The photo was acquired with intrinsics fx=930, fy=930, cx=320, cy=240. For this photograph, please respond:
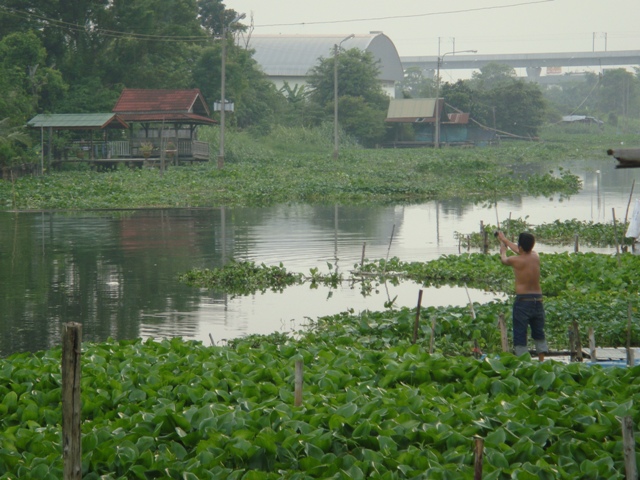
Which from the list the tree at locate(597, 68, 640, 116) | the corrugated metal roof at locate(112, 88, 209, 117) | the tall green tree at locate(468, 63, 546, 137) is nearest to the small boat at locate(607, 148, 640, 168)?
the corrugated metal roof at locate(112, 88, 209, 117)

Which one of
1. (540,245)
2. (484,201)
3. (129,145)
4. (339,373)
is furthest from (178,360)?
(129,145)

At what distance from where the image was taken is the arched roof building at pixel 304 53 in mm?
85812

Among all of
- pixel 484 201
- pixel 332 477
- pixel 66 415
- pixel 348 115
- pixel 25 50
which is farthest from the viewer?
pixel 348 115

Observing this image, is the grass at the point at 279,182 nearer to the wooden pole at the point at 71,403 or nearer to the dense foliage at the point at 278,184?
the dense foliage at the point at 278,184

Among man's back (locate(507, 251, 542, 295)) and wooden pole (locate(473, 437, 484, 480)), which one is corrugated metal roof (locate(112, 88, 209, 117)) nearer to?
man's back (locate(507, 251, 542, 295))

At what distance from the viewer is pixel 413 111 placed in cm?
6738

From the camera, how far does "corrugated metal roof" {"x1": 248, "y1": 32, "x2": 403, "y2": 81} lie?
86.1 metres

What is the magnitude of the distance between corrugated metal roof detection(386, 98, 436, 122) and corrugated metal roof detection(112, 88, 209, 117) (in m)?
25.2

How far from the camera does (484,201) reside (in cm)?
3581

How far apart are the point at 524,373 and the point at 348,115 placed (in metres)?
58.4

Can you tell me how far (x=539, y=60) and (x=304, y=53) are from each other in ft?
222

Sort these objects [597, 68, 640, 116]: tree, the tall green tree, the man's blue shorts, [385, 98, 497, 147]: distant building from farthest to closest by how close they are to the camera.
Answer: [597, 68, 640, 116]: tree < the tall green tree < [385, 98, 497, 147]: distant building < the man's blue shorts

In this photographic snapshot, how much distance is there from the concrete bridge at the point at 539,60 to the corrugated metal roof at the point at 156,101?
288ft

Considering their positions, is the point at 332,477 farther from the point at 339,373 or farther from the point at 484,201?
the point at 484,201
